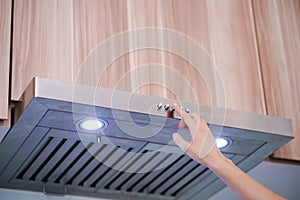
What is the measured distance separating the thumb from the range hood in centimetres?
3

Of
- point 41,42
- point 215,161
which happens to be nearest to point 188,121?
point 215,161

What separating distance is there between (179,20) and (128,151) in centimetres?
37

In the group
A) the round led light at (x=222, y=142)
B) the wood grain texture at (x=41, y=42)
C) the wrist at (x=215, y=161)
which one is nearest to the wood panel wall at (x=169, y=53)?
the wood grain texture at (x=41, y=42)

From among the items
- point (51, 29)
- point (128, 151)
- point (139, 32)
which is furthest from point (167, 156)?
point (51, 29)

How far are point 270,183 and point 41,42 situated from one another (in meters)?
0.79

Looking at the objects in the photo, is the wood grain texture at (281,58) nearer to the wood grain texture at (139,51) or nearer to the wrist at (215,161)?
the wood grain texture at (139,51)

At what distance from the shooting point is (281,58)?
6.17ft

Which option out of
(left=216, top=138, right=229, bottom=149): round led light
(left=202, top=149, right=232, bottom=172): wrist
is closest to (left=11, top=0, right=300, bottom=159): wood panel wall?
(left=216, top=138, right=229, bottom=149): round led light

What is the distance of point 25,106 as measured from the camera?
143cm

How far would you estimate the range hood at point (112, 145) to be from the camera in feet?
4.73

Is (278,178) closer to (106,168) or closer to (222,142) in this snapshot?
(222,142)

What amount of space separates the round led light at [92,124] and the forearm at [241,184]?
265mm

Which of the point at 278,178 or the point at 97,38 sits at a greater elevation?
the point at 97,38

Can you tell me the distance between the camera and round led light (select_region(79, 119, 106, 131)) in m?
1.50
